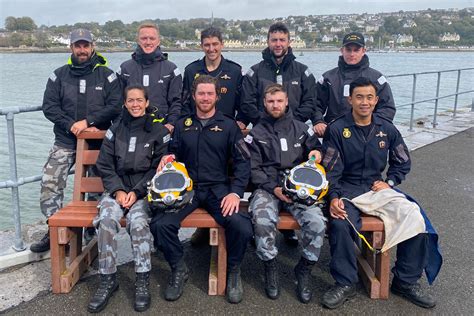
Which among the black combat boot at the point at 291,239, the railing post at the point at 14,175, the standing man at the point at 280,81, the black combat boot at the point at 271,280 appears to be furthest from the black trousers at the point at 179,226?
the standing man at the point at 280,81

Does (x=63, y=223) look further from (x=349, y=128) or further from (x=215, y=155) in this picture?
(x=349, y=128)

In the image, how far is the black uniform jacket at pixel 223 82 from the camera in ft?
14.7

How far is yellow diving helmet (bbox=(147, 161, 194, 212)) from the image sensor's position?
3.23 meters

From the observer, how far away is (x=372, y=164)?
3709mm

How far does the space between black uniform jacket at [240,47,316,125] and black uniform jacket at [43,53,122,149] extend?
1172mm

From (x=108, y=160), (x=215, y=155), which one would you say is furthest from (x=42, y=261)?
(x=215, y=155)

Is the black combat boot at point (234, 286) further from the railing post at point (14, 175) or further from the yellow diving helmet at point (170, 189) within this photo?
the railing post at point (14, 175)

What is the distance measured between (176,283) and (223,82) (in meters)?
1.97

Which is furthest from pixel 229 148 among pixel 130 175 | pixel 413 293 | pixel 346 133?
→ pixel 413 293

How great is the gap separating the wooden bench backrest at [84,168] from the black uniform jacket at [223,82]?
0.90 m

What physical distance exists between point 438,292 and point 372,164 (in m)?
1.03

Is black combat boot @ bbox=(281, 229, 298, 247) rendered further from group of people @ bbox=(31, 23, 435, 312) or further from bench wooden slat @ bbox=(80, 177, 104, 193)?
bench wooden slat @ bbox=(80, 177, 104, 193)

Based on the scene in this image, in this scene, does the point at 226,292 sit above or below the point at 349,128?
below

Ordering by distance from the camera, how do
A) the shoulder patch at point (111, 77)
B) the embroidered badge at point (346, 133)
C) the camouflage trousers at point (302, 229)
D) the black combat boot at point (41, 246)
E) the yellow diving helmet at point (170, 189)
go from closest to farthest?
the yellow diving helmet at point (170, 189) → the camouflage trousers at point (302, 229) → the embroidered badge at point (346, 133) → the black combat boot at point (41, 246) → the shoulder patch at point (111, 77)
